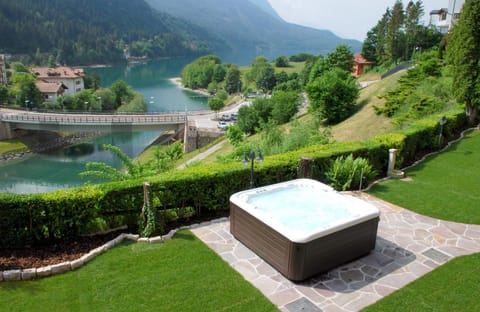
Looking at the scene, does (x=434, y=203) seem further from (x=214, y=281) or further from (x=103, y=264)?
(x=103, y=264)

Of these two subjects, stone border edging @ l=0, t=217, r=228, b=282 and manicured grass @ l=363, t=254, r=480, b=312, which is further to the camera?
stone border edging @ l=0, t=217, r=228, b=282

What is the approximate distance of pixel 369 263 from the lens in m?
6.89


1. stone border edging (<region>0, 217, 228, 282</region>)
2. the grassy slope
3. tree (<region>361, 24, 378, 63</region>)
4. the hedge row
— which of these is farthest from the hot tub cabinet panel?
tree (<region>361, 24, 378, 63</region>)

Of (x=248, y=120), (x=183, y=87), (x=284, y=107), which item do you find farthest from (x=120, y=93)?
(x=284, y=107)

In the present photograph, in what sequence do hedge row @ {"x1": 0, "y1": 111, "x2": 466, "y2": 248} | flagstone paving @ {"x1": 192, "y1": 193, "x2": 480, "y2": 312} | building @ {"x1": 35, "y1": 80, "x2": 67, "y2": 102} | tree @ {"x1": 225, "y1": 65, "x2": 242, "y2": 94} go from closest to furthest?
1. flagstone paving @ {"x1": 192, "y1": 193, "x2": 480, "y2": 312}
2. hedge row @ {"x1": 0, "y1": 111, "x2": 466, "y2": 248}
3. building @ {"x1": 35, "y1": 80, "x2": 67, "y2": 102}
4. tree @ {"x1": 225, "y1": 65, "x2": 242, "y2": 94}

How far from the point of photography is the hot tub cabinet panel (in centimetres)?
613

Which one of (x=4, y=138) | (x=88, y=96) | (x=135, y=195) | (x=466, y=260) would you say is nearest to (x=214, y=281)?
(x=135, y=195)

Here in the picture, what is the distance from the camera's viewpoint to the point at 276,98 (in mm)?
44125

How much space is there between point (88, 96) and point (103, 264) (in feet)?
221

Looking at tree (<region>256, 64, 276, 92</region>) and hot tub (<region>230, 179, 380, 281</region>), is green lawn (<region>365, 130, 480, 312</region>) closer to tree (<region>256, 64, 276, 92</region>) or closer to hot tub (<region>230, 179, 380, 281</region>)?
hot tub (<region>230, 179, 380, 281</region>)

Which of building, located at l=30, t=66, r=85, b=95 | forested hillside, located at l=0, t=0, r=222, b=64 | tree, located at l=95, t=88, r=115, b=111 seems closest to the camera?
tree, located at l=95, t=88, r=115, b=111

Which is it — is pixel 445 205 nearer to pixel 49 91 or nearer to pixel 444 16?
pixel 444 16

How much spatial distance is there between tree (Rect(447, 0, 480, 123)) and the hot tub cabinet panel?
13.2m

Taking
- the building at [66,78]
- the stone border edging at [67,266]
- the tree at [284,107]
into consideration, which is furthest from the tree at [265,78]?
the stone border edging at [67,266]
